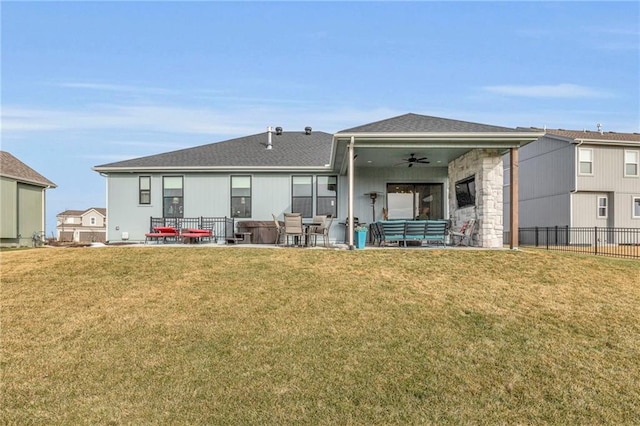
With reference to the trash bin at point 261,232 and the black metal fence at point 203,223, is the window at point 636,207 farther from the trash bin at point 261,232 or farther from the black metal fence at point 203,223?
the black metal fence at point 203,223

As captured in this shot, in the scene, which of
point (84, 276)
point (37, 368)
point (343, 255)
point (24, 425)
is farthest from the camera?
point (343, 255)

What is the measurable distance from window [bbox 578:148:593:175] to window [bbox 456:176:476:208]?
11.1m

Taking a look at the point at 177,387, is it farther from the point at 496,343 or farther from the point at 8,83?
the point at 8,83

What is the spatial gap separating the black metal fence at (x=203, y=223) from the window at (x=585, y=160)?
17878 mm

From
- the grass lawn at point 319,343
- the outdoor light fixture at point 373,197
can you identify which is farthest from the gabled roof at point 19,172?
the outdoor light fixture at point 373,197

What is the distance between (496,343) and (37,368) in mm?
5583

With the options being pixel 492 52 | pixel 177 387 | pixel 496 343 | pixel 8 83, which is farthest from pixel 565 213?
pixel 8 83

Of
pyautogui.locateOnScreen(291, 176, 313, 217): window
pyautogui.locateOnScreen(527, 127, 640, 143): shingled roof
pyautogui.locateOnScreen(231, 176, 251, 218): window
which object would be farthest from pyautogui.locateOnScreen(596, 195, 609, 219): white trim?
pyautogui.locateOnScreen(231, 176, 251, 218): window

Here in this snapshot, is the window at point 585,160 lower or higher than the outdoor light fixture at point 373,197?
higher

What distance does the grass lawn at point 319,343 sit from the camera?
3.85m

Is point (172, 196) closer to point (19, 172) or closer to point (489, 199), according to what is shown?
point (19, 172)

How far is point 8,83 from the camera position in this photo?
12.1 metres

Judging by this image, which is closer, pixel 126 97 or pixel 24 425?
pixel 24 425

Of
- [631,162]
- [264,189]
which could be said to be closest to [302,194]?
[264,189]
